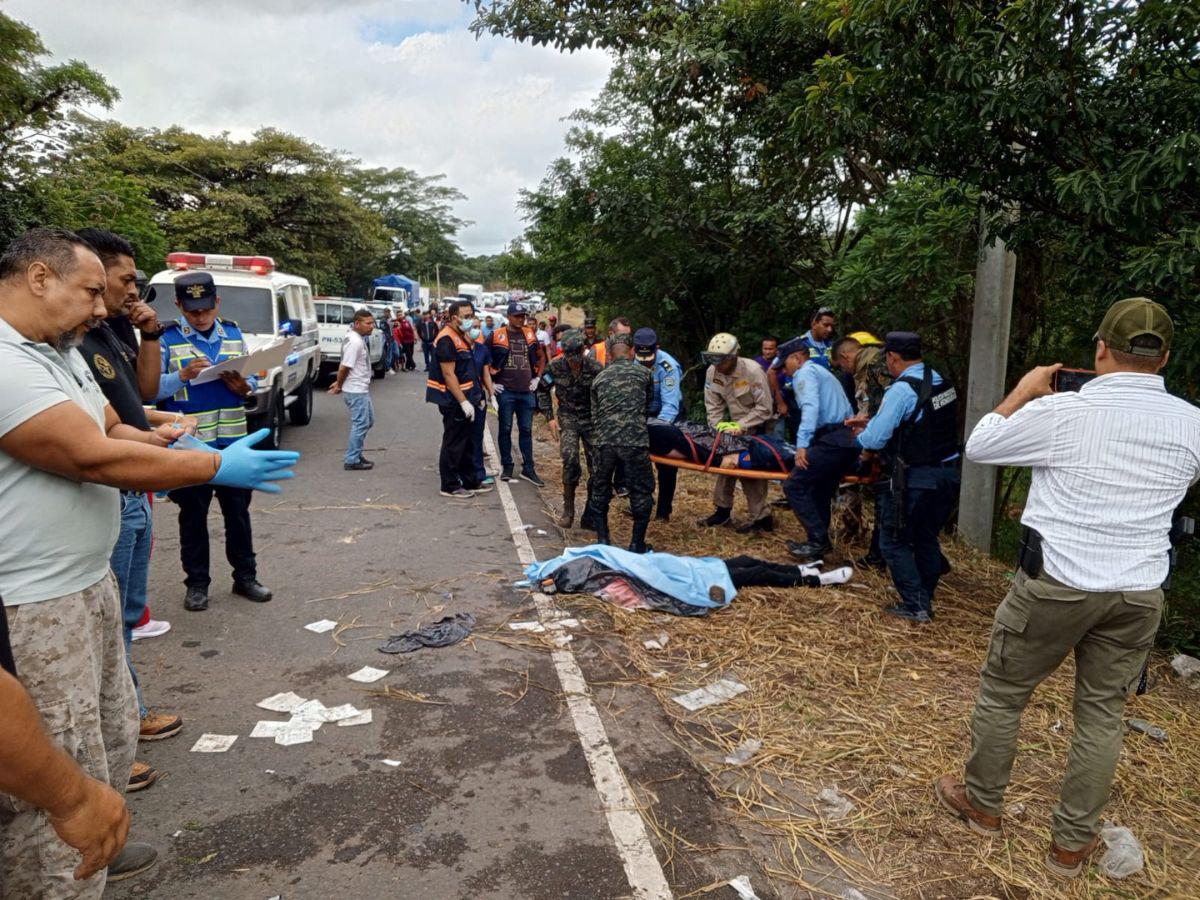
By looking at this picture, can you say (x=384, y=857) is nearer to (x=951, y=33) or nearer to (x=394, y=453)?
(x=951, y=33)

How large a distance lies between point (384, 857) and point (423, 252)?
59.5 m

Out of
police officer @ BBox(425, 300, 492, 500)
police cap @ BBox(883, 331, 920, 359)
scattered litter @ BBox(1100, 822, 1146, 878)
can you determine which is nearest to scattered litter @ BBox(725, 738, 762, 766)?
scattered litter @ BBox(1100, 822, 1146, 878)

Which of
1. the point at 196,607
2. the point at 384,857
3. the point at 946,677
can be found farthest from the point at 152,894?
the point at 946,677

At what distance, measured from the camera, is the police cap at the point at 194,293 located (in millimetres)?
5137

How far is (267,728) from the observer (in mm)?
3781

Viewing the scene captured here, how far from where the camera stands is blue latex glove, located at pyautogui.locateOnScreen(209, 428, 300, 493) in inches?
99.9

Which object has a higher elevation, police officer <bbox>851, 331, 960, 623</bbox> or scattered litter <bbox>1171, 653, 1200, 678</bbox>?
police officer <bbox>851, 331, 960, 623</bbox>

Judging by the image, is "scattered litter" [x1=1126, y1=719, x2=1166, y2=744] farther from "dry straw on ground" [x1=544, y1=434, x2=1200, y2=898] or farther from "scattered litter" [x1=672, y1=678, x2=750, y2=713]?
"scattered litter" [x1=672, y1=678, x2=750, y2=713]

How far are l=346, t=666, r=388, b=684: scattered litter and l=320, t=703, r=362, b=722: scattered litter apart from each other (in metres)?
0.28

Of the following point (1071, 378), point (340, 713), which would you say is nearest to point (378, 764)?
point (340, 713)

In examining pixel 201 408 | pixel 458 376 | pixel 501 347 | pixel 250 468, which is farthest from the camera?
A: pixel 501 347

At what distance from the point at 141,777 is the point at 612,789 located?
78.7 inches

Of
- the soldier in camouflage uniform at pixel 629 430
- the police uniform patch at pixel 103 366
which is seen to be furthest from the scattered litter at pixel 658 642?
the police uniform patch at pixel 103 366

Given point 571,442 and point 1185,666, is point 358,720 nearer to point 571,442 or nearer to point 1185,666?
point 571,442
